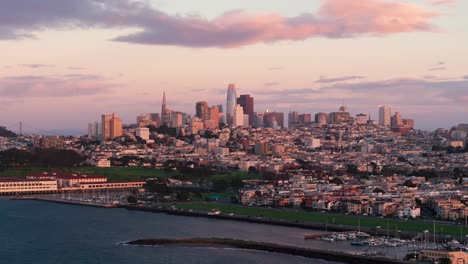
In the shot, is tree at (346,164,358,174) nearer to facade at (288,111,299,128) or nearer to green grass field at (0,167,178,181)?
green grass field at (0,167,178,181)

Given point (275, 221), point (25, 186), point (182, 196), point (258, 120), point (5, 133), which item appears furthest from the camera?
point (258, 120)

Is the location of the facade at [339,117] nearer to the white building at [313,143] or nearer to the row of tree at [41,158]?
the white building at [313,143]

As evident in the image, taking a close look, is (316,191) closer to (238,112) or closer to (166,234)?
(166,234)

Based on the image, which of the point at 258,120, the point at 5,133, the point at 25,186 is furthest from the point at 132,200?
the point at 258,120

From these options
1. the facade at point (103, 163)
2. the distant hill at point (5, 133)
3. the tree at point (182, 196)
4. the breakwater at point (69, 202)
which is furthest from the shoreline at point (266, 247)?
the distant hill at point (5, 133)

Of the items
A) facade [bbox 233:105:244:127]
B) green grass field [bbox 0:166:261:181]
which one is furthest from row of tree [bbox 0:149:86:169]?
facade [bbox 233:105:244:127]

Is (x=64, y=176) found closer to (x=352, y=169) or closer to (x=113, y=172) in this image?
(x=113, y=172)
